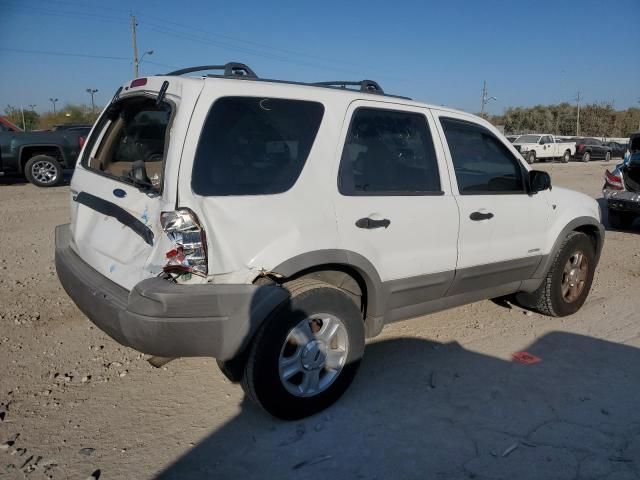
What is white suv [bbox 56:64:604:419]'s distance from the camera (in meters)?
2.57

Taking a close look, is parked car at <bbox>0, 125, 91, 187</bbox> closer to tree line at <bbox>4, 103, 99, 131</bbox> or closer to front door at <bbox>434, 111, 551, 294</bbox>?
front door at <bbox>434, 111, 551, 294</bbox>

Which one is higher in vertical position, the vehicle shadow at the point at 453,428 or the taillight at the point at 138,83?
the taillight at the point at 138,83

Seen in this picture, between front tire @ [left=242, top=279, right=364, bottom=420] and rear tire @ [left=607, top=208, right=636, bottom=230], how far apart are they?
7360 millimetres

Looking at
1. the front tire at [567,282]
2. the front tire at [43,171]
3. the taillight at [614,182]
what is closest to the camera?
the front tire at [567,282]

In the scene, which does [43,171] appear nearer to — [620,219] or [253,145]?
[253,145]

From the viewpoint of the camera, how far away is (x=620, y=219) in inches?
346

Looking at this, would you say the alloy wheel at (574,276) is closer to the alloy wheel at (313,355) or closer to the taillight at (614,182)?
the alloy wheel at (313,355)

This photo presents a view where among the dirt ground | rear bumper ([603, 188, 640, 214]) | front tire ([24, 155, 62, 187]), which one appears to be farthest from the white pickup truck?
the dirt ground

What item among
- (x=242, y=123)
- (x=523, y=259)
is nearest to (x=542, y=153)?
(x=523, y=259)

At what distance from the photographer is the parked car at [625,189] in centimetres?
821

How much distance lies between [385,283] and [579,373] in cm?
158

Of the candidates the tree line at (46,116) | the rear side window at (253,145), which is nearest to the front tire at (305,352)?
the rear side window at (253,145)

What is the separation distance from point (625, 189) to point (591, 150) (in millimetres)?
28336

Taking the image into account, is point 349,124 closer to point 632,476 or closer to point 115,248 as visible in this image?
point 115,248
